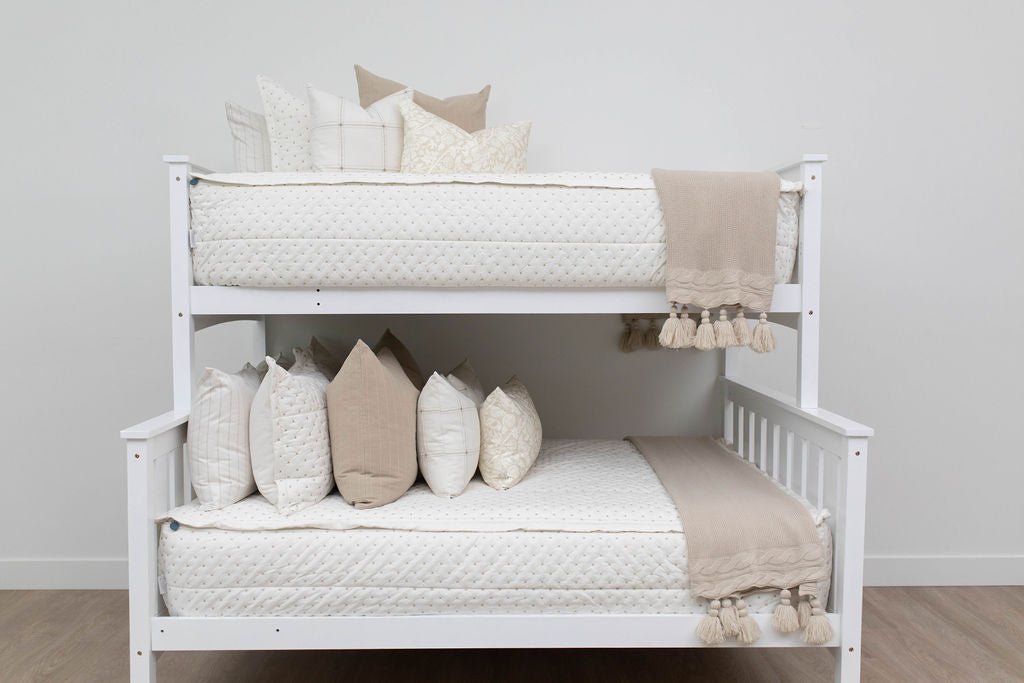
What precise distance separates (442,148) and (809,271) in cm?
98

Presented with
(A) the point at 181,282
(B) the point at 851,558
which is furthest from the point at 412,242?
(B) the point at 851,558

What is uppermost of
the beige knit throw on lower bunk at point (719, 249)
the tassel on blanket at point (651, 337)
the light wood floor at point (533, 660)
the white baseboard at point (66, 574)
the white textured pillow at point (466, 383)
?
the beige knit throw on lower bunk at point (719, 249)

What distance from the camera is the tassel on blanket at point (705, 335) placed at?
1.89 meters

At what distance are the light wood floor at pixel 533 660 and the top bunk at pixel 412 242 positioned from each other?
0.97m

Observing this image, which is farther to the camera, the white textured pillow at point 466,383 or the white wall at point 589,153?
the white wall at point 589,153

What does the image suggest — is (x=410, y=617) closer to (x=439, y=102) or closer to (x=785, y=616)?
(x=785, y=616)

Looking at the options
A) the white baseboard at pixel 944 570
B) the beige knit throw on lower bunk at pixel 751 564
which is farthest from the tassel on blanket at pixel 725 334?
the white baseboard at pixel 944 570

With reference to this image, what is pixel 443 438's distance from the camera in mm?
1954

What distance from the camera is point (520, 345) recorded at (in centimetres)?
276

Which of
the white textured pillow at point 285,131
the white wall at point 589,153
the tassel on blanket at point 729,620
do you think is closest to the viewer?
the tassel on blanket at point 729,620

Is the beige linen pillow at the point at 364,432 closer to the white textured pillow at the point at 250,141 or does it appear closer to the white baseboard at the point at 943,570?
the white textured pillow at the point at 250,141

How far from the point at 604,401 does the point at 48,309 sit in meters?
1.83

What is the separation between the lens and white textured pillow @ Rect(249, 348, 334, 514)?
1820 mm

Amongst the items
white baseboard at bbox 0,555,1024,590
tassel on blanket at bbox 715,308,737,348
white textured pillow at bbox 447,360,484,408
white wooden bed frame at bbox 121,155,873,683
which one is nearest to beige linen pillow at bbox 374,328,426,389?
white textured pillow at bbox 447,360,484,408
